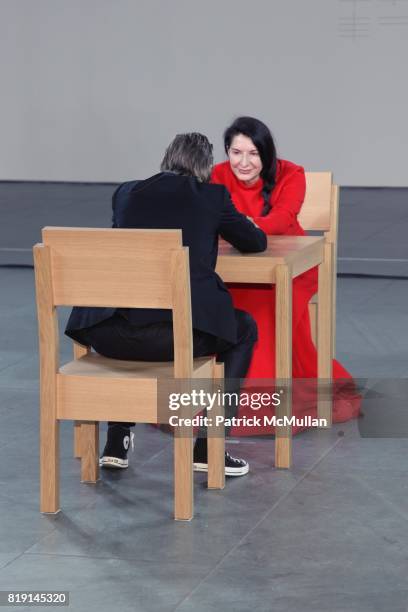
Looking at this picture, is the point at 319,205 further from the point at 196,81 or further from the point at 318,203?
the point at 196,81

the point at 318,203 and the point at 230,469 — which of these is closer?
the point at 230,469

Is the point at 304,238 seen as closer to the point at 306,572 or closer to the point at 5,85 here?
the point at 306,572

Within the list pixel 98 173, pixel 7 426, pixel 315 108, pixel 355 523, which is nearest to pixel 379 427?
pixel 355 523

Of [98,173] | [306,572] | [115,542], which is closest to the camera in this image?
[306,572]

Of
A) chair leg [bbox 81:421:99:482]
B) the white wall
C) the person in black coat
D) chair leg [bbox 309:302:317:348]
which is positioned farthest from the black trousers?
the white wall

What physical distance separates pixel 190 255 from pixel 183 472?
1.95 feet

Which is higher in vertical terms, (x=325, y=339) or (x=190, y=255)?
(x=190, y=255)

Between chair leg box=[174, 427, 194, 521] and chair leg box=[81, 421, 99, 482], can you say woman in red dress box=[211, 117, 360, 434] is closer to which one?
chair leg box=[81, 421, 99, 482]

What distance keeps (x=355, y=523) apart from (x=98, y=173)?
372 inches

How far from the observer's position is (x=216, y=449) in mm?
3521

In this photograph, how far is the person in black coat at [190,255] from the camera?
3365mm

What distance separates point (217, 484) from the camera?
11.6ft

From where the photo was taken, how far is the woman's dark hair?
13.9ft

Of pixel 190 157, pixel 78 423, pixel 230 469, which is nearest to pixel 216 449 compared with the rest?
pixel 230 469
